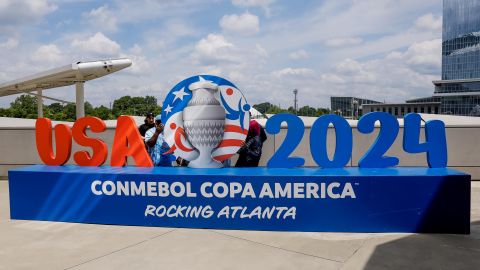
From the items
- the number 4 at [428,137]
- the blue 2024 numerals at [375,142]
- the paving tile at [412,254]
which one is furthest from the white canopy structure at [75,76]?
the paving tile at [412,254]

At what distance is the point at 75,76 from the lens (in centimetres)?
3397

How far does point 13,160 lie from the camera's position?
10.7m

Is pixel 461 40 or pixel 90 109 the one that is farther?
pixel 461 40

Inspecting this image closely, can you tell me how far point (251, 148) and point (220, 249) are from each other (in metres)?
2.24

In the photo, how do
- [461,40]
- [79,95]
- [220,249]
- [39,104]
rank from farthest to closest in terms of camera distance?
[461,40] < [39,104] < [79,95] < [220,249]

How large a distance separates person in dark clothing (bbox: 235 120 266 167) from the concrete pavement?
56.3 inches

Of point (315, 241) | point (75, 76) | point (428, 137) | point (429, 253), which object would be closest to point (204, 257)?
point (315, 241)

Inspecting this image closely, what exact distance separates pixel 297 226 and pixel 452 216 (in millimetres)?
2240

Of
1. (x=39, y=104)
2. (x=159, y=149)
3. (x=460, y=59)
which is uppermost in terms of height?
(x=460, y=59)

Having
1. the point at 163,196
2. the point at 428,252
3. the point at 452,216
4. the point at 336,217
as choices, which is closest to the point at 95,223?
the point at 163,196

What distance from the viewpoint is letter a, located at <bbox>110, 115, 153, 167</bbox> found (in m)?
6.62

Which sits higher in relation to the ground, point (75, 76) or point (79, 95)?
point (75, 76)

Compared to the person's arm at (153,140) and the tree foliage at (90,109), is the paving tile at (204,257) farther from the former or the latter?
the tree foliage at (90,109)

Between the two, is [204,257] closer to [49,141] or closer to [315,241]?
[315,241]
